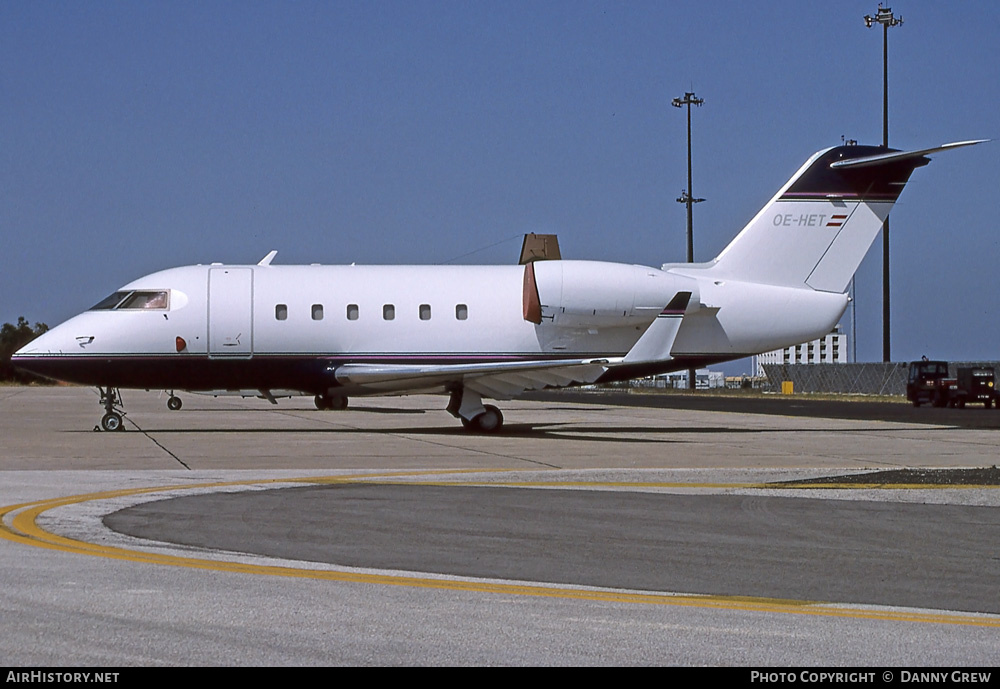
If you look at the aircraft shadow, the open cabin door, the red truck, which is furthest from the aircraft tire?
the red truck

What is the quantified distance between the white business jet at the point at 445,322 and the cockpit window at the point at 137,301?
1.2 inches

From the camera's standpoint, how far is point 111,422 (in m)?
27.3

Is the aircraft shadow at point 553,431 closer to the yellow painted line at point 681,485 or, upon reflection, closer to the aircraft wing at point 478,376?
the aircraft wing at point 478,376

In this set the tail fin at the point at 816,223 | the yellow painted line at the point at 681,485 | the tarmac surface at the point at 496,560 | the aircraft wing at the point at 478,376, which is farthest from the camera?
the tail fin at the point at 816,223

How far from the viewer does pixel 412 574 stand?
8.39 m

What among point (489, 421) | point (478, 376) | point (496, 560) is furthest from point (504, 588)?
point (489, 421)

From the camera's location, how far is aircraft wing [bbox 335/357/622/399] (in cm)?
2569

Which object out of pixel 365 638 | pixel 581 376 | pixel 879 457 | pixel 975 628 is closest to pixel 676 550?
pixel 975 628

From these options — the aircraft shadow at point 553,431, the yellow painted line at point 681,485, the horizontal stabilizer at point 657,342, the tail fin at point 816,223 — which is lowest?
the aircraft shadow at point 553,431

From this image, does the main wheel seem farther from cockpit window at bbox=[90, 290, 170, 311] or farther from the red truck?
the red truck

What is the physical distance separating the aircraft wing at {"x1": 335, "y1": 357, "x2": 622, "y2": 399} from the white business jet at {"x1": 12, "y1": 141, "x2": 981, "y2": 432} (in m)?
0.04

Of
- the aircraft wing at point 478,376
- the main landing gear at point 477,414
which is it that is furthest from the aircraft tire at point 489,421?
the aircraft wing at point 478,376

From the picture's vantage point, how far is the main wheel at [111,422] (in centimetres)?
2720

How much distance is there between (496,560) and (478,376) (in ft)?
56.9
